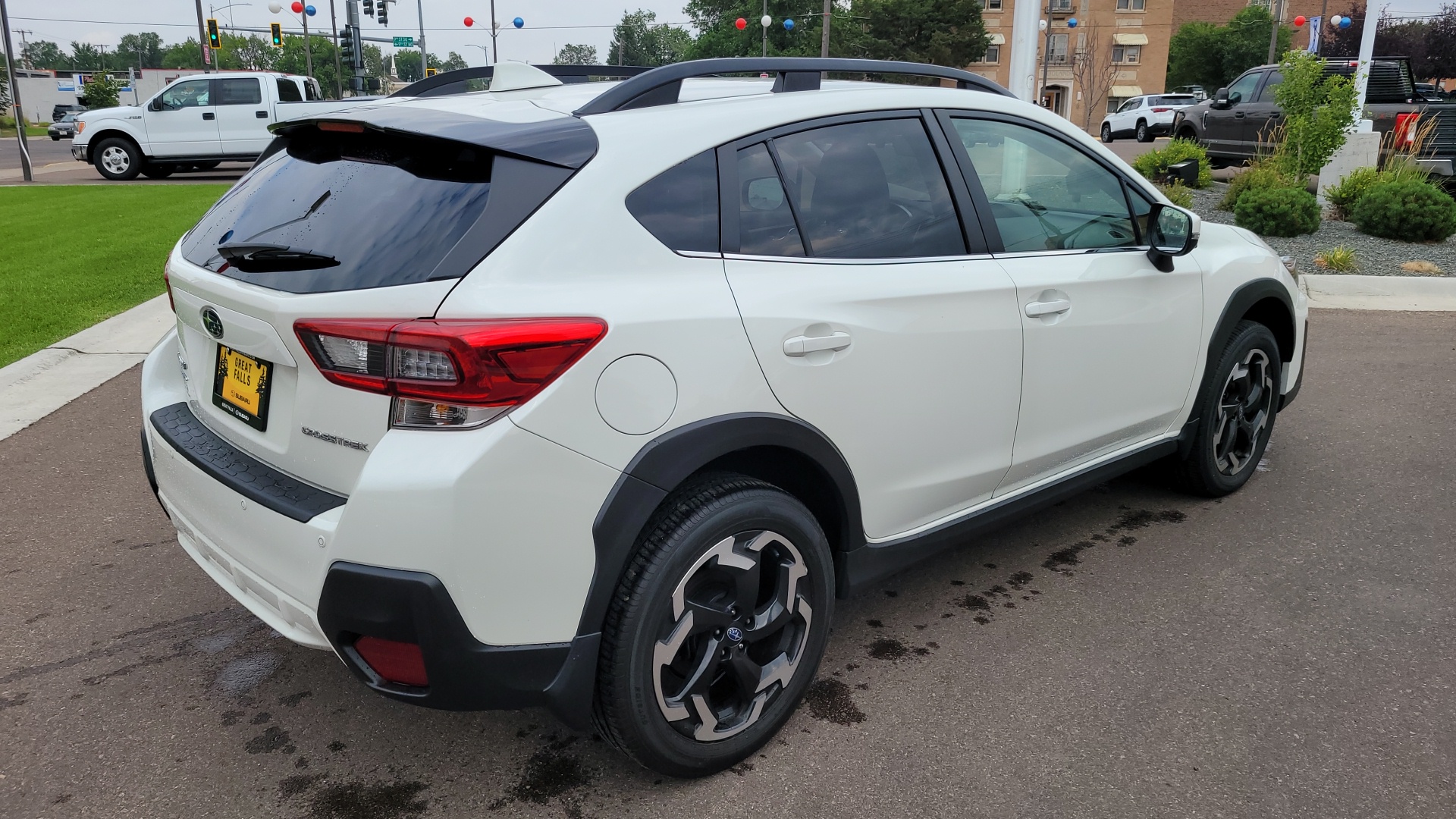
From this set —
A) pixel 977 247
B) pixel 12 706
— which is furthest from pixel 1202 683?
pixel 12 706

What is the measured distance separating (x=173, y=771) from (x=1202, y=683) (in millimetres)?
2825

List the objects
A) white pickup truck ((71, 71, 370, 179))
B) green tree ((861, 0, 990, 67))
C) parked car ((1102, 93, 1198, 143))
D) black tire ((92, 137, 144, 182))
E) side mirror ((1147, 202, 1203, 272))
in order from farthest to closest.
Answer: green tree ((861, 0, 990, 67)) → parked car ((1102, 93, 1198, 143)) → black tire ((92, 137, 144, 182)) → white pickup truck ((71, 71, 370, 179)) → side mirror ((1147, 202, 1203, 272))

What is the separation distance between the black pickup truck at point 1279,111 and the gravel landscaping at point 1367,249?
216 cm

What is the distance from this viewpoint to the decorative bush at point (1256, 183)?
12.2m

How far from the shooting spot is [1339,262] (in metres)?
9.63

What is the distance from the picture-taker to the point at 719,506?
2.40 meters

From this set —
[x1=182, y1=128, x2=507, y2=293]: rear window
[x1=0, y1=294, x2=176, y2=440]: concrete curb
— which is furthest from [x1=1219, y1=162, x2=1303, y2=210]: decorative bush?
[x1=182, y1=128, x2=507, y2=293]: rear window

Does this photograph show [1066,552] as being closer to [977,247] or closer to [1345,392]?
[977,247]

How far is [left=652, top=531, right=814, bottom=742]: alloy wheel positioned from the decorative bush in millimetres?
11193

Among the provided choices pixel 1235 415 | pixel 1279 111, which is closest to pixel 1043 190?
pixel 1235 415

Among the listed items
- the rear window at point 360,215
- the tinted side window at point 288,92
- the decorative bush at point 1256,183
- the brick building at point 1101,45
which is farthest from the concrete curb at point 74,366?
the brick building at point 1101,45

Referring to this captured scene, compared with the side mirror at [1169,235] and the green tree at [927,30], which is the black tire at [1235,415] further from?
the green tree at [927,30]

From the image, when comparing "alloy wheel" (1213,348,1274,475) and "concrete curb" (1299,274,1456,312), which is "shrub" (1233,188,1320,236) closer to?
"concrete curb" (1299,274,1456,312)

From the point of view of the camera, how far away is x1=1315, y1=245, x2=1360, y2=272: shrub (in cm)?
965
